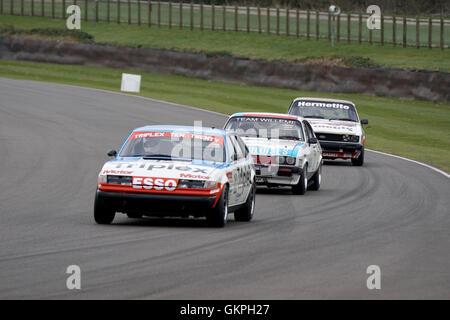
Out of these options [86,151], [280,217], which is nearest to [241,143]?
[280,217]

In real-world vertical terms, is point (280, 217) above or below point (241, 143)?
below

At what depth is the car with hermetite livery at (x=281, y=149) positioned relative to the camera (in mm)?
19047

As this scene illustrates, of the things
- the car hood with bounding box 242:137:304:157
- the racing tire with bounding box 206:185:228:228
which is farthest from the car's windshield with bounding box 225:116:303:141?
the racing tire with bounding box 206:185:228:228

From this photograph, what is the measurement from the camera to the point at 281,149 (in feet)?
63.2

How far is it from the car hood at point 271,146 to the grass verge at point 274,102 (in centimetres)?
772

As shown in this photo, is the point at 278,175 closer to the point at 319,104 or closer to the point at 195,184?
the point at 195,184

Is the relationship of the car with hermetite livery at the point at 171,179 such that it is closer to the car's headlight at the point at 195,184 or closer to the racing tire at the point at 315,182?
the car's headlight at the point at 195,184

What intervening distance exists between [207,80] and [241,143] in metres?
36.6

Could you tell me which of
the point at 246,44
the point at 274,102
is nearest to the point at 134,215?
the point at 274,102

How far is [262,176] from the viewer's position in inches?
749

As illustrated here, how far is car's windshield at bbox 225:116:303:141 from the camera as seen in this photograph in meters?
20.2

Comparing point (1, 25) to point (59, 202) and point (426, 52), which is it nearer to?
point (426, 52)

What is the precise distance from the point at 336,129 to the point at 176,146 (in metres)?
12.3

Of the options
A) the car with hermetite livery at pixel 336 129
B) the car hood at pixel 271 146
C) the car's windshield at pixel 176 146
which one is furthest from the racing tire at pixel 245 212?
the car with hermetite livery at pixel 336 129
